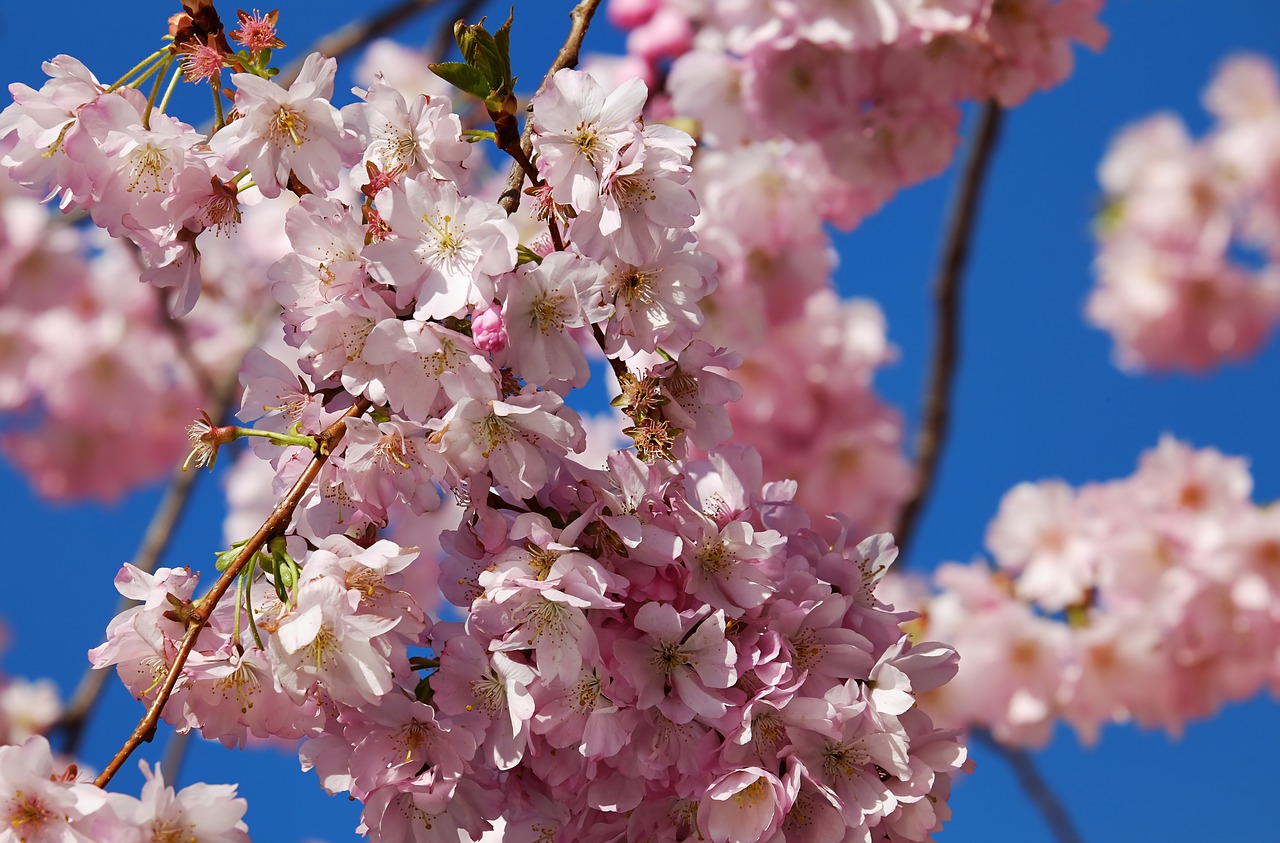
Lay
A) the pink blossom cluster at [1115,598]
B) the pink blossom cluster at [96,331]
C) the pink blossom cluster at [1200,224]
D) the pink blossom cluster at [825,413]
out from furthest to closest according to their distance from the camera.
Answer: the pink blossom cluster at [1200,224], the pink blossom cluster at [96,331], the pink blossom cluster at [825,413], the pink blossom cluster at [1115,598]

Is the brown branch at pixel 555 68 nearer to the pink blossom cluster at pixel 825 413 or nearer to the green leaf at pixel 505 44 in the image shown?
the green leaf at pixel 505 44

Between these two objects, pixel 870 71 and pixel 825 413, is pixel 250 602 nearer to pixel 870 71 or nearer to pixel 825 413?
pixel 870 71

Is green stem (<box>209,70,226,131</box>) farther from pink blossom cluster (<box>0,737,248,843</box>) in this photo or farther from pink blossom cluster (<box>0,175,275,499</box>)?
pink blossom cluster (<box>0,175,275,499</box>)

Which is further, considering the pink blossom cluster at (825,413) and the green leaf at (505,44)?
the pink blossom cluster at (825,413)

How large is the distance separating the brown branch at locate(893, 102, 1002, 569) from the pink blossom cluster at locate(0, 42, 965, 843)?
1964 mm

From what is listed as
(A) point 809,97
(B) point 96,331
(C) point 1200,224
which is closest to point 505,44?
(A) point 809,97

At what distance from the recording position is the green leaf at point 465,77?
0.84m

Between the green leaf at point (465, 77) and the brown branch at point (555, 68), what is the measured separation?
4 centimetres

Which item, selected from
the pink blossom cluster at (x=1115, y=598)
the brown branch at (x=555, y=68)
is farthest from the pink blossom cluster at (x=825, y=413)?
the brown branch at (x=555, y=68)

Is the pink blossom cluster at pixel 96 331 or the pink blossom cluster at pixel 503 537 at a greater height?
the pink blossom cluster at pixel 96 331

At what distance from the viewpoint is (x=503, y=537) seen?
0.87 metres

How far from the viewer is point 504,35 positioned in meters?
0.85

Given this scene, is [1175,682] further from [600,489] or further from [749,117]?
[600,489]

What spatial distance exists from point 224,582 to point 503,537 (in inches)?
7.5
